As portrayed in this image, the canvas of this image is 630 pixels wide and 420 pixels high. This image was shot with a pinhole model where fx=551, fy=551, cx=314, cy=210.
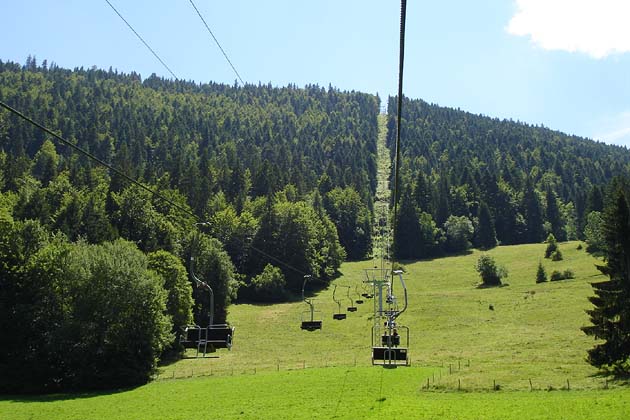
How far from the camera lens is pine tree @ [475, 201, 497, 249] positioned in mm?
150000

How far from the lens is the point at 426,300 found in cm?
9150

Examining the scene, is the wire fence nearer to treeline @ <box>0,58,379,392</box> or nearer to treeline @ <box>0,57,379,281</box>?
treeline @ <box>0,58,379,392</box>

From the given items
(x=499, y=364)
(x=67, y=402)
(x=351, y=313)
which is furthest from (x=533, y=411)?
(x=351, y=313)

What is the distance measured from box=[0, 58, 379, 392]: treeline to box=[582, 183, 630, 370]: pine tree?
32.6 meters

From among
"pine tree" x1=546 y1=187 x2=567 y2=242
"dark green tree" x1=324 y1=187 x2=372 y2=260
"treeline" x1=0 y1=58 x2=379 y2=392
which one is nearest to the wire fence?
"treeline" x1=0 y1=58 x2=379 y2=392

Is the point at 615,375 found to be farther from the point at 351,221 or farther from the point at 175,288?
the point at 351,221

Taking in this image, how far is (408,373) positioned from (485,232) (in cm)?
10831

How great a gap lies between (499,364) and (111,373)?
37.6 meters

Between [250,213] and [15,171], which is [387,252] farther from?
[15,171]

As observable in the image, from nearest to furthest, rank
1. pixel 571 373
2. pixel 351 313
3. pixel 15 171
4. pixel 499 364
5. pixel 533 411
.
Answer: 1. pixel 533 411
2. pixel 571 373
3. pixel 499 364
4. pixel 351 313
5. pixel 15 171

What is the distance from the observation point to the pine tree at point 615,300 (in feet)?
146

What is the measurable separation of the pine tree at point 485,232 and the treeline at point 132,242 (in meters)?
30.5

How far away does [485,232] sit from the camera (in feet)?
497

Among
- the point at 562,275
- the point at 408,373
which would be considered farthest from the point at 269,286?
the point at 408,373
